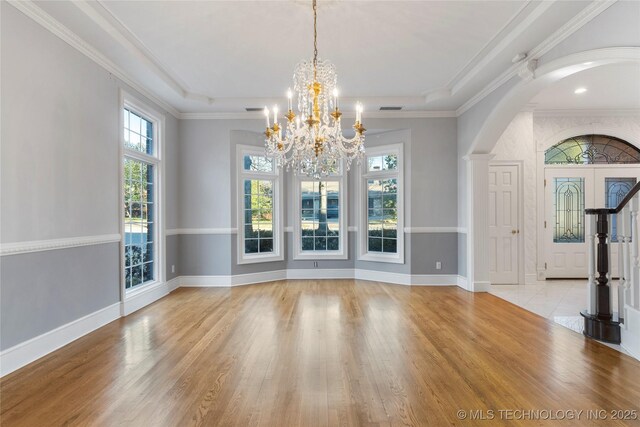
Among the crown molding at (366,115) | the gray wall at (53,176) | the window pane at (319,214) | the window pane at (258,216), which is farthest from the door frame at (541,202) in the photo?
the gray wall at (53,176)

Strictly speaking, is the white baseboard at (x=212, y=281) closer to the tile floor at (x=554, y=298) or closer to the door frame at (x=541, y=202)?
the tile floor at (x=554, y=298)

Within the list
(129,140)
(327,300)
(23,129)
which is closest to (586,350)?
(327,300)

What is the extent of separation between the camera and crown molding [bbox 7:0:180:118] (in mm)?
2852

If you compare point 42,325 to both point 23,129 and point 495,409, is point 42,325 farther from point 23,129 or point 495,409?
point 495,409

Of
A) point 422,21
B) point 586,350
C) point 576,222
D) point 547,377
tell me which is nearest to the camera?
point 547,377

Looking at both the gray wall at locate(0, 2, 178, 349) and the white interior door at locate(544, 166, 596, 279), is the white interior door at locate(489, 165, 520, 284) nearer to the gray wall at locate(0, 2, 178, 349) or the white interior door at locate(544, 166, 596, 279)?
the white interior door at locate(544, 166, 596, 279)

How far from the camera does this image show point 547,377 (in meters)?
2.55

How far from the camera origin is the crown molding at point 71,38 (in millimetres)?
2852

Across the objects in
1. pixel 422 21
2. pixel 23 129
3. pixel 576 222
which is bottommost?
pixel 576 222

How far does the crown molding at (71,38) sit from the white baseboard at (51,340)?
106 inches

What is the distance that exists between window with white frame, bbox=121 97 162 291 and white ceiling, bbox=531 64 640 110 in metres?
5.96

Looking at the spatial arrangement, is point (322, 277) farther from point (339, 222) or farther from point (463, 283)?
point (463, 283)

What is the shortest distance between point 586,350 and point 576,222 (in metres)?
4.20

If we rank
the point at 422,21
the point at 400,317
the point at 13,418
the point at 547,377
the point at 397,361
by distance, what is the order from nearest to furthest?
the point at 13,418 → the point at 547,377 → the point at 397,361 → the point at 422,21 → the point at 400,317
